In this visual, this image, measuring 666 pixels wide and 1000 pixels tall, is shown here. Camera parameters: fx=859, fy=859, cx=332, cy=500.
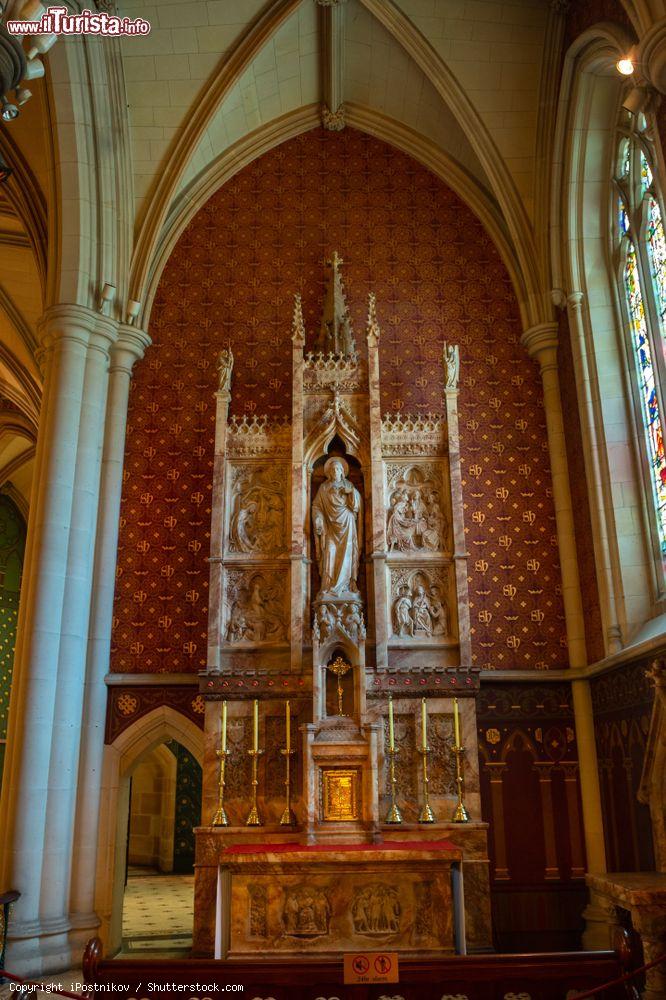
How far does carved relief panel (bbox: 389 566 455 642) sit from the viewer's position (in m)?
9.91

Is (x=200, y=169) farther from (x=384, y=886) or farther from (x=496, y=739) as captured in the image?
(x=384, y=886)

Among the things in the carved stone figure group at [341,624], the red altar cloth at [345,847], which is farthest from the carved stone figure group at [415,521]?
the red altar cloth at [345,847]

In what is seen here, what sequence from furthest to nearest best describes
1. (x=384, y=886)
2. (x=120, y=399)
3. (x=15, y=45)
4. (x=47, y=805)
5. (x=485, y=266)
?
(x=485, y=266)
(x=120, y=399)
(x=47, y=805)
(x=384, y=886)
(x=15, y=45)

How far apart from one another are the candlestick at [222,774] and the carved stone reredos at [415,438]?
144 inches

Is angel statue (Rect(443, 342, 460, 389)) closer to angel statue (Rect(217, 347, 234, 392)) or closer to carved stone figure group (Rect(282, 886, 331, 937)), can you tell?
angel statue (Rect(217, 347, 234, 392))

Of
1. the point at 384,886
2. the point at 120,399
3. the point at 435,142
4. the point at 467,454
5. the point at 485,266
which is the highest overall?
the point at 435,142

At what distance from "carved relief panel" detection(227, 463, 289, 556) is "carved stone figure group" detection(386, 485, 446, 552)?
132 cm

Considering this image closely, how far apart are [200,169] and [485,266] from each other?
4.51 m

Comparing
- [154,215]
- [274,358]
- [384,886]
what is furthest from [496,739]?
[154,215]

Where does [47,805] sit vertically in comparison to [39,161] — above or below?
below

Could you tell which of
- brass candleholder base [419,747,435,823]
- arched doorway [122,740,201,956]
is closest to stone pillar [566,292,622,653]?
brass candleholder base [419,747,435,823]

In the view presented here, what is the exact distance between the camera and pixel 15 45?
5.76 metres

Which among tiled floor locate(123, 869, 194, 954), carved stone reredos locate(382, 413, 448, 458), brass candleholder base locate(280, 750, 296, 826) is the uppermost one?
carved stone reredos locate(382, 413, 448, 458)

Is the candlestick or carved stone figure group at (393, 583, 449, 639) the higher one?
carved stone figure group at (393, 583, 449, 639)
